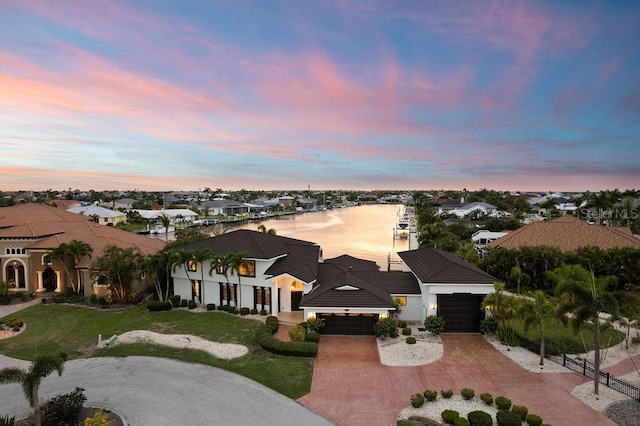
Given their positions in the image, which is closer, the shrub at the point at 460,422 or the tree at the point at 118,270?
the shrub at the point at 460,422

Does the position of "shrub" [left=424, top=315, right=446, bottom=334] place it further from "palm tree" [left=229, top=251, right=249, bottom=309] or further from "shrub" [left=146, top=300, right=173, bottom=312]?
"shrub" [left=146, top=300, right=173, bottom=312]

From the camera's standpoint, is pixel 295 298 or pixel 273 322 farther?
pixel 295 298

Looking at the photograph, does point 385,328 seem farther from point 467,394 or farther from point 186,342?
point 186,342

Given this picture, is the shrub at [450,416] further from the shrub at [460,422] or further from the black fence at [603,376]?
the black fence at [603,376]

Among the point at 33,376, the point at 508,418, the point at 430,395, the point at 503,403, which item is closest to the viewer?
the point at 33,376

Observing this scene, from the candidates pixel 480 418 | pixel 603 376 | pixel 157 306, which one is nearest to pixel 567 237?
pixel 603 376

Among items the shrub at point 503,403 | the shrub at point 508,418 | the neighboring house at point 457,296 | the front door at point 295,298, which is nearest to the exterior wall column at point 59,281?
the front door at point 295,298
